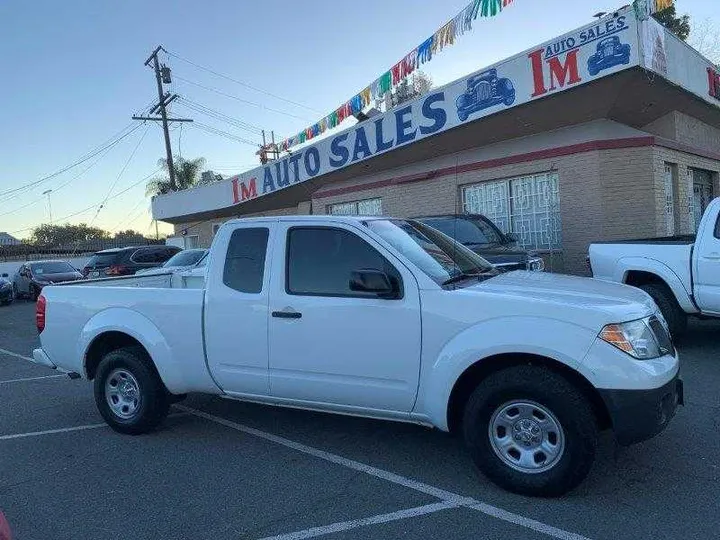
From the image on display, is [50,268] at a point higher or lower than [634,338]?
higher

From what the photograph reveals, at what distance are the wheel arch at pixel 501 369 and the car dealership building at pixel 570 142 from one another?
24.7ft


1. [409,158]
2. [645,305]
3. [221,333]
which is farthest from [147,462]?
[409,158]

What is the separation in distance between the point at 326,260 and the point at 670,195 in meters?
11.7

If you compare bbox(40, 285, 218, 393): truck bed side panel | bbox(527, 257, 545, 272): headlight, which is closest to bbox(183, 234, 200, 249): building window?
bbox(527, 257, 545, 272): headlight

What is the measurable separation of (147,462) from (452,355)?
2.52 meters

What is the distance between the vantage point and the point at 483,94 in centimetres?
1326

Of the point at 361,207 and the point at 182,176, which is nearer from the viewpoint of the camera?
the point at 361,207

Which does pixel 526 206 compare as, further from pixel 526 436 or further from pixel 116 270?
pixel 116 270

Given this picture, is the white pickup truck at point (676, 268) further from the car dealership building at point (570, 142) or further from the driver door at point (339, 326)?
the driver door at point (339, 326)

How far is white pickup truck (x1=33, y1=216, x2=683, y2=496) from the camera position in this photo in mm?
3691

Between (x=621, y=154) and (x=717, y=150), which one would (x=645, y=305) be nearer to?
(x=621, y=154)

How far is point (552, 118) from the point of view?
1290cm

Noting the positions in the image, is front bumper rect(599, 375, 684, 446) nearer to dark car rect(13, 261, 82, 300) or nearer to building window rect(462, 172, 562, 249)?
building window rect(462, 172, 562, 249)

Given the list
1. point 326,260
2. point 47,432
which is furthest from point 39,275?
point 326,260
